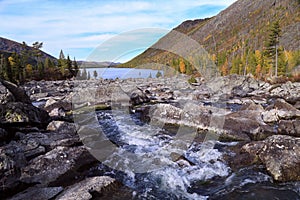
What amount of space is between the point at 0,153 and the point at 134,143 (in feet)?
23.3

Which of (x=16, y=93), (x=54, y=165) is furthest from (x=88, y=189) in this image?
(x=16, y=93)

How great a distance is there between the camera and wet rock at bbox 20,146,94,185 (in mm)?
8938

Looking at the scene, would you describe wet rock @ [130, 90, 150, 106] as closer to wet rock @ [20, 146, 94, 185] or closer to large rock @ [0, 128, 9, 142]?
large rock @ [0, 128, 9, 142]

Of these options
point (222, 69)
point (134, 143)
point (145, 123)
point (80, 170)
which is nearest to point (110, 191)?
point (80, 170)

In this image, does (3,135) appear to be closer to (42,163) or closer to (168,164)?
(42,163)

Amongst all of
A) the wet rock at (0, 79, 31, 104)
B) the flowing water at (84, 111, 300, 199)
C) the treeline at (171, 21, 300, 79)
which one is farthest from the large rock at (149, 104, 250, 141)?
the treeline at (171, 21, 300, 79)

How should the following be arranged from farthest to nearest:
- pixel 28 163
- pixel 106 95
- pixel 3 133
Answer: pixel 106 95, pixel 3 133, pixel 28 163

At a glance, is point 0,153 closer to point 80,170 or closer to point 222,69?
point 80,170

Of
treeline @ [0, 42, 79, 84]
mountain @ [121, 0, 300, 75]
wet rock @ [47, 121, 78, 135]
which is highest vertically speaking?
mountain @ [121, 0, 300, 75]

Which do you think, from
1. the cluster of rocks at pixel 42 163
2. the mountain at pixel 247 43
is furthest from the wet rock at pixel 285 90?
the cluster of rocks at pixel 42 163

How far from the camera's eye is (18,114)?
15.0 m

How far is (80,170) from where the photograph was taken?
9906mm

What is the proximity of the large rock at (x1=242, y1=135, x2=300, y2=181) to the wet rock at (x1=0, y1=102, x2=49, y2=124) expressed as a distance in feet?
46.8

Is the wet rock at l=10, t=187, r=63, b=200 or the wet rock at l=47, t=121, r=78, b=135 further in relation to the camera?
the wet rock at l=47, t=121, r=78, b=135
